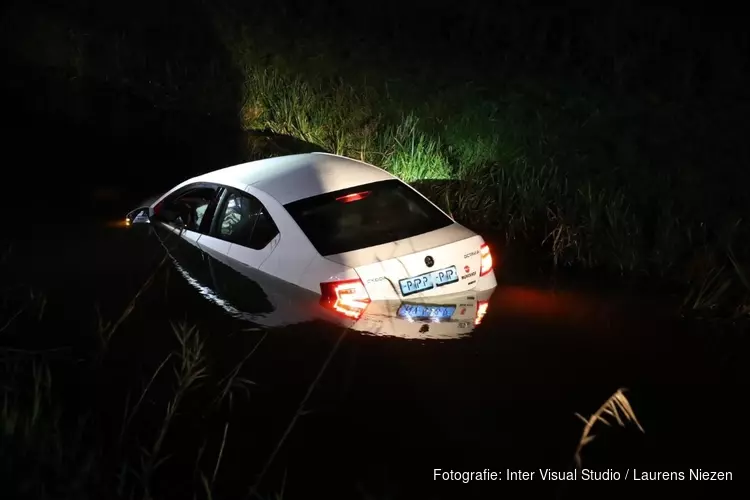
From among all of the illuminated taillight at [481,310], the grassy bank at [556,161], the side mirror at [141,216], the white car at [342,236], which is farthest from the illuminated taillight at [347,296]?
the side mirror at [141,216]

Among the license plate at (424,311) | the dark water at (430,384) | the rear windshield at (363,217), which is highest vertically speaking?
the rear windshield at (363,217)

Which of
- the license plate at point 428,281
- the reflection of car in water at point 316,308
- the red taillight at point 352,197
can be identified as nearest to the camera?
the license plate at point 428,281

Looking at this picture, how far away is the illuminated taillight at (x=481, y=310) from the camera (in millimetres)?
6797

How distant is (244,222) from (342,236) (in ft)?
3.84

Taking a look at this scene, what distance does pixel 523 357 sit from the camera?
6.29 m

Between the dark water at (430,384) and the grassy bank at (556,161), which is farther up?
the grassy bank at (556,161)

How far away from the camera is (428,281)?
6453 millimetres

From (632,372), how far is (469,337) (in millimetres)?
1205

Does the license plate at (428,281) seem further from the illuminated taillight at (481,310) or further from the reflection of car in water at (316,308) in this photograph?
the illuminated taillight at (481,310)

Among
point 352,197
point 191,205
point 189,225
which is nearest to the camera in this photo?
point 352,197

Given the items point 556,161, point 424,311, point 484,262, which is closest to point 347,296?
point 424,311

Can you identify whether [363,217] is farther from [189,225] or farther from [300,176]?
[189,225]

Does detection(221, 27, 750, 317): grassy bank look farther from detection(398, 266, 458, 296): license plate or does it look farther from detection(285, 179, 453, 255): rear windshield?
detection(285, 179, 453, 255): rear windshield

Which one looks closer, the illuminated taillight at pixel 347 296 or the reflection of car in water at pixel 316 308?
the illuminated taillight at pixel 347 296
